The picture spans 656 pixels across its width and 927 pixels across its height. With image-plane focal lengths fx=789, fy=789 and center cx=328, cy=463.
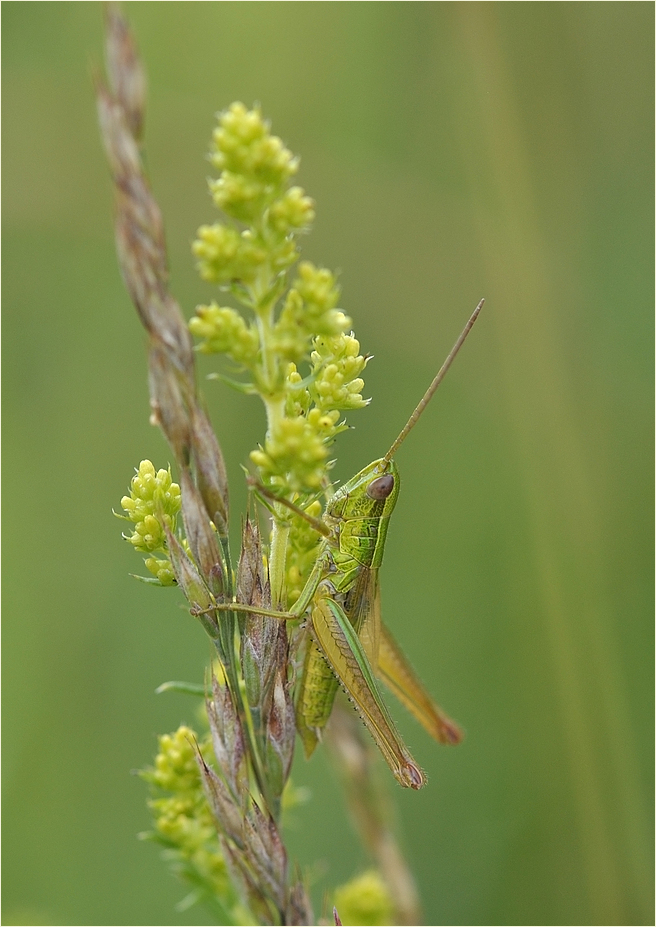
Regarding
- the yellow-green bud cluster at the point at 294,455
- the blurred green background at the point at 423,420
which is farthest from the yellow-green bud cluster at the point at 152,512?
the blurred green background at the point at 423,420

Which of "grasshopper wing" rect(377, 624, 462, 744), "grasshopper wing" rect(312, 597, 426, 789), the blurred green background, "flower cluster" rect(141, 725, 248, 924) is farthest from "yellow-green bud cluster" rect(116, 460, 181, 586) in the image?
the blurred green background

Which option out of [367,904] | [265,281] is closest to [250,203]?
[265,281]

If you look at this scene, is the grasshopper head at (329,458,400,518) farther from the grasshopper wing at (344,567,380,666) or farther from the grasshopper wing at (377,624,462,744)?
the grasshopper wing at (377,624,462,744)

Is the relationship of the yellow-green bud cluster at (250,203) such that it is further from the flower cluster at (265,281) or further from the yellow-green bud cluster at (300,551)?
the yellow-green bud cluster at (300,551)

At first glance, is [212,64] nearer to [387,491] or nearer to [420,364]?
[420,364]

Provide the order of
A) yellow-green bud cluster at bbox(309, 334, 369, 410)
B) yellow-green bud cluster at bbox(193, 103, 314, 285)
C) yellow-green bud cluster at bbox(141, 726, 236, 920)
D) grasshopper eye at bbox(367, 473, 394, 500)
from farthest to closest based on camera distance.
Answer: grasshopper eye at bbox(367, 473, 394, 500)
yellow-green bud cluster at bbox(141, 726, 236, 920)
yellow-green bud cluster at bbox(309, 334, 369, 410)
yellow-green bud cluster at bbox(193, 103, 314, 285)

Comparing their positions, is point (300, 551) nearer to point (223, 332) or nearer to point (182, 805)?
point (182, 805)
